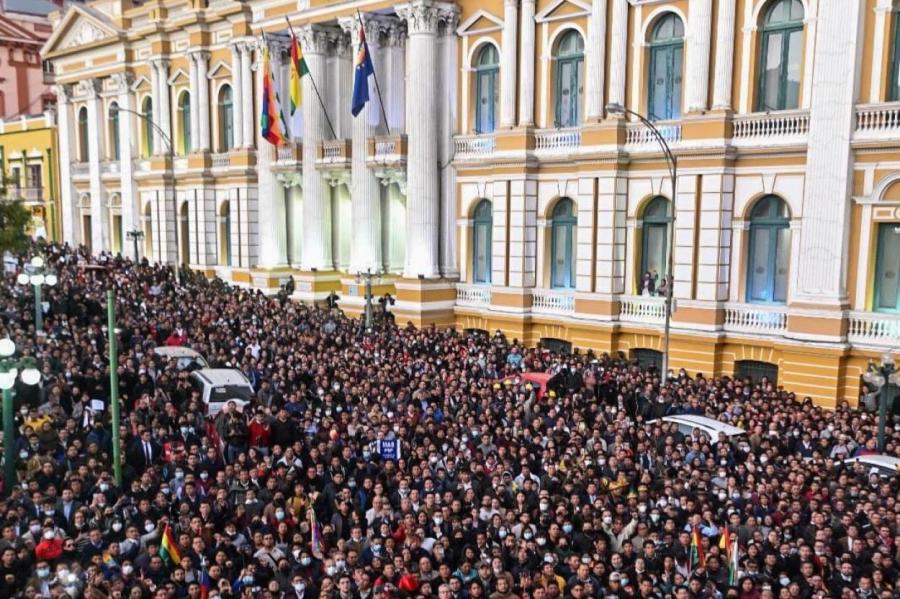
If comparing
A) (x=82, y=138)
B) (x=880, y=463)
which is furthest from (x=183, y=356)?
(x=82, y=138)

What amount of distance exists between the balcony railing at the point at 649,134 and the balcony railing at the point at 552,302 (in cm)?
544

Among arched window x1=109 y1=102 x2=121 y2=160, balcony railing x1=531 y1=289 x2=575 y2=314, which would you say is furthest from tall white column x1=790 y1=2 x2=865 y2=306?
arched window x1=109 y1=102 x2=121 y2=160

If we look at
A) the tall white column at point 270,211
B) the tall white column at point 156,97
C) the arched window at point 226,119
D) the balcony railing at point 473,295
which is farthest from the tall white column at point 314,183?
the tall white column at point 156,97

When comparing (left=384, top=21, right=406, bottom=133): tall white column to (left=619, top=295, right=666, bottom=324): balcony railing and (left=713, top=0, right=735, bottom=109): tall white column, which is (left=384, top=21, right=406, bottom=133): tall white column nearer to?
(left=619, top=295, right=666, bottom=324): balcony railing

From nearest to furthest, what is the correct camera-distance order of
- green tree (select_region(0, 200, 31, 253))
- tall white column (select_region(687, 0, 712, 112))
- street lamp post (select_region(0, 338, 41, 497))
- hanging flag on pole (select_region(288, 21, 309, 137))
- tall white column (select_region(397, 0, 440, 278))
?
street lamp post (select_region(0, 338, 41, 497)) < tall white column (select_region(687, 0, 712, 112)) < green tree (select_region(0, 200, 31, 253)) < tall white column (select_region(397, 0, 440, 278)) < hanging flag on pole (select_region(288, 21, 309, 137))

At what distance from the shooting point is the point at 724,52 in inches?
999

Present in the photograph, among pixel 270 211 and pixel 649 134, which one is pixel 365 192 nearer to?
pixel 270 211

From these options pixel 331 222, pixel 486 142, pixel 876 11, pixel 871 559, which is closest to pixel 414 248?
pixel 486 142

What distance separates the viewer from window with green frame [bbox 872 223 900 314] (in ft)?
74.8

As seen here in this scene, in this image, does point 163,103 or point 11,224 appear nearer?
point 11,224

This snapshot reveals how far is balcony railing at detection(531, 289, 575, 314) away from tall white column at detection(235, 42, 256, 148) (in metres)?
19.1

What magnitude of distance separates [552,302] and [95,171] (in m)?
35.4

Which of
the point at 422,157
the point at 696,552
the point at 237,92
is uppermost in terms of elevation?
the point at 237,92

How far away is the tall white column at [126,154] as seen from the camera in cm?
5006
